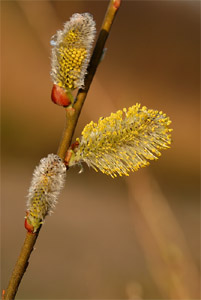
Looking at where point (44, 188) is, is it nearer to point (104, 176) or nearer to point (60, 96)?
point (60, 96)

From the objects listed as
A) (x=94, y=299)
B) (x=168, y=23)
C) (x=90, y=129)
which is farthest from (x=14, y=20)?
(x=90, y=129)

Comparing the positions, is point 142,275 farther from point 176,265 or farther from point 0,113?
point 0,113

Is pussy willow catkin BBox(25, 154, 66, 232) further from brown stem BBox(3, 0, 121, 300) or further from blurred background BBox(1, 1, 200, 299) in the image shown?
blurred background BBox(1, 1, 200, 299)

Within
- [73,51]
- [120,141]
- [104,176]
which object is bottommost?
[104,176]

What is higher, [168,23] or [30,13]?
[30,13]

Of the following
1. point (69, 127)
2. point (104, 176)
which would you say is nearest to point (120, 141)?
point (69, 127)

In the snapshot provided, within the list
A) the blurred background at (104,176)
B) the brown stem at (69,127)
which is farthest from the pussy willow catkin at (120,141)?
the blurred background at (104,176)
